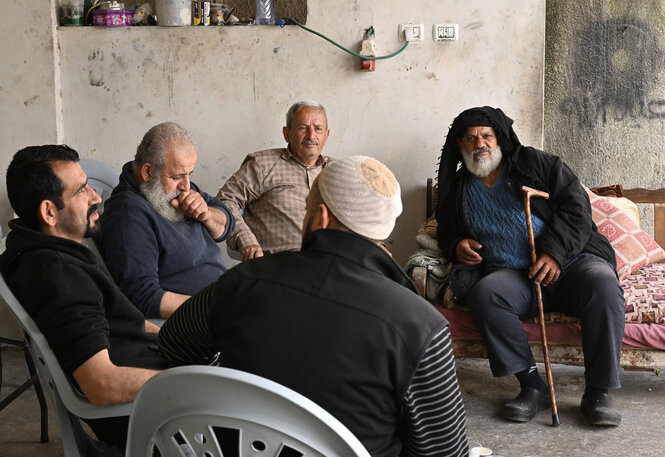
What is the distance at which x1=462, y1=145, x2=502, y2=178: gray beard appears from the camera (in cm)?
359

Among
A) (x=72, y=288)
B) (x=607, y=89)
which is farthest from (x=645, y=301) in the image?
(x=72, y=288)

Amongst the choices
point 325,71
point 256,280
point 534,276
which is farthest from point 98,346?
point 325,71

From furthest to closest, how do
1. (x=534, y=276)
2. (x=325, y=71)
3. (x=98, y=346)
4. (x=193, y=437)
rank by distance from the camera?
(x=325, y=71), (x=534, y=276), (x=98, y=346), (x=193, y=437)

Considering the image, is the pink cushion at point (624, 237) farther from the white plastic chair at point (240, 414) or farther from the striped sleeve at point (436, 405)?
the white plastic chair at point (240, 414)

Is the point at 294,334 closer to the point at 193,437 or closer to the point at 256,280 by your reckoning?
the point at 256,280

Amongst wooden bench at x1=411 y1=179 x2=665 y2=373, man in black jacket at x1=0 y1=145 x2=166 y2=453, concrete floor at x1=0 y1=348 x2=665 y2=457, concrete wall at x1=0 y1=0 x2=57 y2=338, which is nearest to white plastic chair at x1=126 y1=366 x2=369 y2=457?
man in black jacket at x1=0 y1=145 x2=166 y2=453

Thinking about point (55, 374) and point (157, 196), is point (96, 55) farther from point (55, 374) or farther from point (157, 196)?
point (55, 374)

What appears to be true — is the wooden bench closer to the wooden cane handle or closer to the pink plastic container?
the wooden cane handle

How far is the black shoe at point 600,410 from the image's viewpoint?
3.14 meters

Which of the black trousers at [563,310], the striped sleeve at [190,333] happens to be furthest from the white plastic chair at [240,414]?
the black trousers at [563,310]

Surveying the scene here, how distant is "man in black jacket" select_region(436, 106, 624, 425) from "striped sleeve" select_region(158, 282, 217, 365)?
1908 millimetres

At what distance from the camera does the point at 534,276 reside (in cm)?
336

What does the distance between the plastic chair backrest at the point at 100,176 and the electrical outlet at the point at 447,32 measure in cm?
188

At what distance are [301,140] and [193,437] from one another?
2777mm
